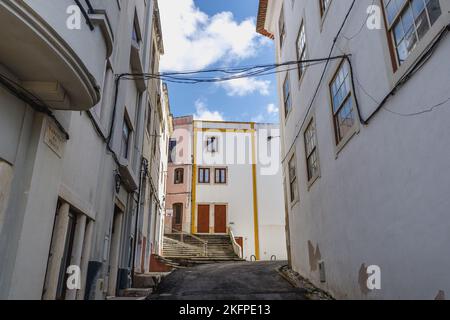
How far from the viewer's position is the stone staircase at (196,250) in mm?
17844

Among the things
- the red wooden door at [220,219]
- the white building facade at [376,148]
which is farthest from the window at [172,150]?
the white building facade at [376,148]

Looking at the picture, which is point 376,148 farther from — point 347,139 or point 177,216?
point 177,216

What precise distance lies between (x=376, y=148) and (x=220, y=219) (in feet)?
76.9

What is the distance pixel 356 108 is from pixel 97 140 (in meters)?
4.72

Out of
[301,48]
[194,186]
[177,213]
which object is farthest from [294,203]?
[177,213]

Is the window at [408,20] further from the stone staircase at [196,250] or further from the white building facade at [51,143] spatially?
the stone staircase at [196,250]

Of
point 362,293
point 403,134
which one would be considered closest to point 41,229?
point 403,134

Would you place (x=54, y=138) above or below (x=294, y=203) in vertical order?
below

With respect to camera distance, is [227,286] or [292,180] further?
[292,180]

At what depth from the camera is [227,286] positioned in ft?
33.5

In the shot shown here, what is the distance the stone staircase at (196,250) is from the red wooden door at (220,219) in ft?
6.74

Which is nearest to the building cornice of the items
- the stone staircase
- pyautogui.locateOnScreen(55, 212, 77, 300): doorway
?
the stone staircase

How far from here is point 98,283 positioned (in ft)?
22.3

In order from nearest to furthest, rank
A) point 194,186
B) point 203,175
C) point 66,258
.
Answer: point 66,258 → point 194,186 → point 203,175
